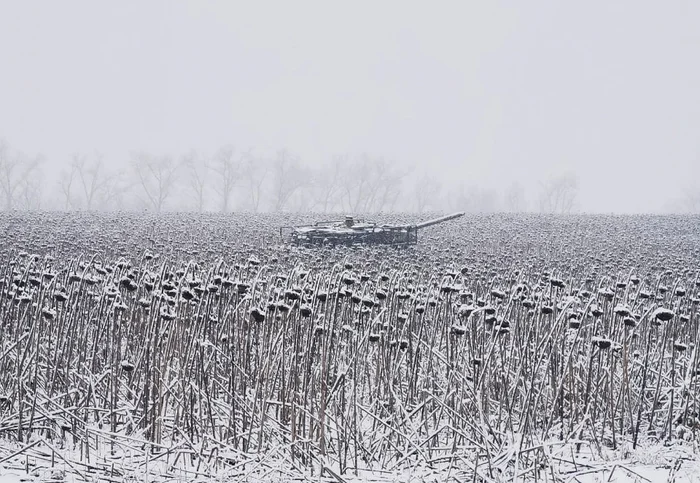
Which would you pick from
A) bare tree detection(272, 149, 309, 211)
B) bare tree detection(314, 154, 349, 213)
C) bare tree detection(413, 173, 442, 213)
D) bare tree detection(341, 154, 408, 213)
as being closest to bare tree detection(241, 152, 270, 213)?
bare tree detection(272, 149, 309, 211)

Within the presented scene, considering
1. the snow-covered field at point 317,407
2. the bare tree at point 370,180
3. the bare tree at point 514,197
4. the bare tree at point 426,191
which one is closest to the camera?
the snow-covered field at point 317,407

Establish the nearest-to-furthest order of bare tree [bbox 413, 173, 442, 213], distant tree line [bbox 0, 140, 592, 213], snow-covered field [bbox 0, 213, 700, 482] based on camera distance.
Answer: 1. snow-covered field [bbox 0, 213, 700, 482]
2. distant tree line [bbox 0, 140, 592, 213]
3. bare tree [bbox 413, 173, 442, 213]

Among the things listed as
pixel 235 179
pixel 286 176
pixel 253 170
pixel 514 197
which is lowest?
pixel 514 197

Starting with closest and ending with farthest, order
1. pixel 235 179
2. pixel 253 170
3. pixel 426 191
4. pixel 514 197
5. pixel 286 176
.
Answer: pixel 235 179
pixel 286 176
pixel 253 170
pixel 426 191
pixel 514 197

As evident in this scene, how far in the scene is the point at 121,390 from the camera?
21.6ft

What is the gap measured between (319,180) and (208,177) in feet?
46.2

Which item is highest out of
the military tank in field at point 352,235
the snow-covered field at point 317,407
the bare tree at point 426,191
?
the bare tree at point 426,191

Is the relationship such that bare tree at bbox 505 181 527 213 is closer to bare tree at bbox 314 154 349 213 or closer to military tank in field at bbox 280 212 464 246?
bare tree at bbox 314 154 349 213

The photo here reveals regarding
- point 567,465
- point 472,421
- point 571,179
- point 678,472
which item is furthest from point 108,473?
point 571,179

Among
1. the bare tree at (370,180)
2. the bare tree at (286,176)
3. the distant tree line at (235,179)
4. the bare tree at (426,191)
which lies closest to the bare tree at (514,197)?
the distant tree line at (235,179)

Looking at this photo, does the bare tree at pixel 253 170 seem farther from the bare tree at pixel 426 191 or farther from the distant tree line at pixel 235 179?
the bare tree at pixel 426 191

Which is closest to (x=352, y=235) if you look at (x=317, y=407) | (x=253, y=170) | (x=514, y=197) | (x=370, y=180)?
(x=317, y=407)

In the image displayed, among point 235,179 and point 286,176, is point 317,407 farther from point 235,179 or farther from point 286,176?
point 235,179

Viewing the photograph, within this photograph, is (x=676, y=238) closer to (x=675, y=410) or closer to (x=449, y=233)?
(x=449, y=233)
